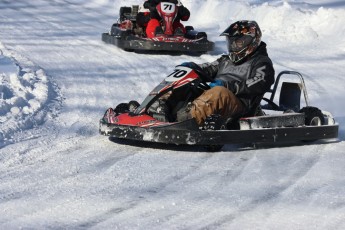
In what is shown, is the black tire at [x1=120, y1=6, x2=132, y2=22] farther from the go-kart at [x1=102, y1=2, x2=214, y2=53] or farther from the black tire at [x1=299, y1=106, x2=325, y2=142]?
the black tire at [x1=299, y1=106, x2=325, y2=142]

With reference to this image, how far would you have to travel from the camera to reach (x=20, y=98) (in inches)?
311

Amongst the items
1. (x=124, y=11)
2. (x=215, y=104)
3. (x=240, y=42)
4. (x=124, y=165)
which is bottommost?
(x=124, y=165)

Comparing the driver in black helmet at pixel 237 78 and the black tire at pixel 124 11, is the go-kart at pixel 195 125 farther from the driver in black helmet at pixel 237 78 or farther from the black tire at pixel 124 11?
the black tire at pixel 124 11

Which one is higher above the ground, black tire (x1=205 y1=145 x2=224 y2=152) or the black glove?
the black glove

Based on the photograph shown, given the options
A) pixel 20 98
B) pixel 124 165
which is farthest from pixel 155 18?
pixel 124 165

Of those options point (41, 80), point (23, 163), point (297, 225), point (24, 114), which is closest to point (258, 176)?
point (297, 225)

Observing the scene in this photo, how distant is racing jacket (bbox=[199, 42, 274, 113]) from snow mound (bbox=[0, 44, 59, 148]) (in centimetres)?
177

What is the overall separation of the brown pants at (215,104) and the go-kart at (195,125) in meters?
0.10

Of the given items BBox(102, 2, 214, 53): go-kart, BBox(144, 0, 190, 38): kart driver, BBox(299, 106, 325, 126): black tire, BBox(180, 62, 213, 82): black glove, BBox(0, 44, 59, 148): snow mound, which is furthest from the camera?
BBox(144, 0, 190, 38): kart driver

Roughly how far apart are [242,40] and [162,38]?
469cm

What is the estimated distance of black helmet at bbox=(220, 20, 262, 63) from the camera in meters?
7.28

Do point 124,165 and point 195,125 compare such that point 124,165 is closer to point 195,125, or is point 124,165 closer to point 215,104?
point 195,125

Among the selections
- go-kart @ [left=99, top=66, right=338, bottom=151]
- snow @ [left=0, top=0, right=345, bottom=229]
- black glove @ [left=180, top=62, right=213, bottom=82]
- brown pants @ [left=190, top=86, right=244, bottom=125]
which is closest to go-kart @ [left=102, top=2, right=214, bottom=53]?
snow @ [left=0, top=0, right=345, bottom=229]

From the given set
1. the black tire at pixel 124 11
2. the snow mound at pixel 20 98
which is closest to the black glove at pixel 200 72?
the snow mound at pixel 20 98
